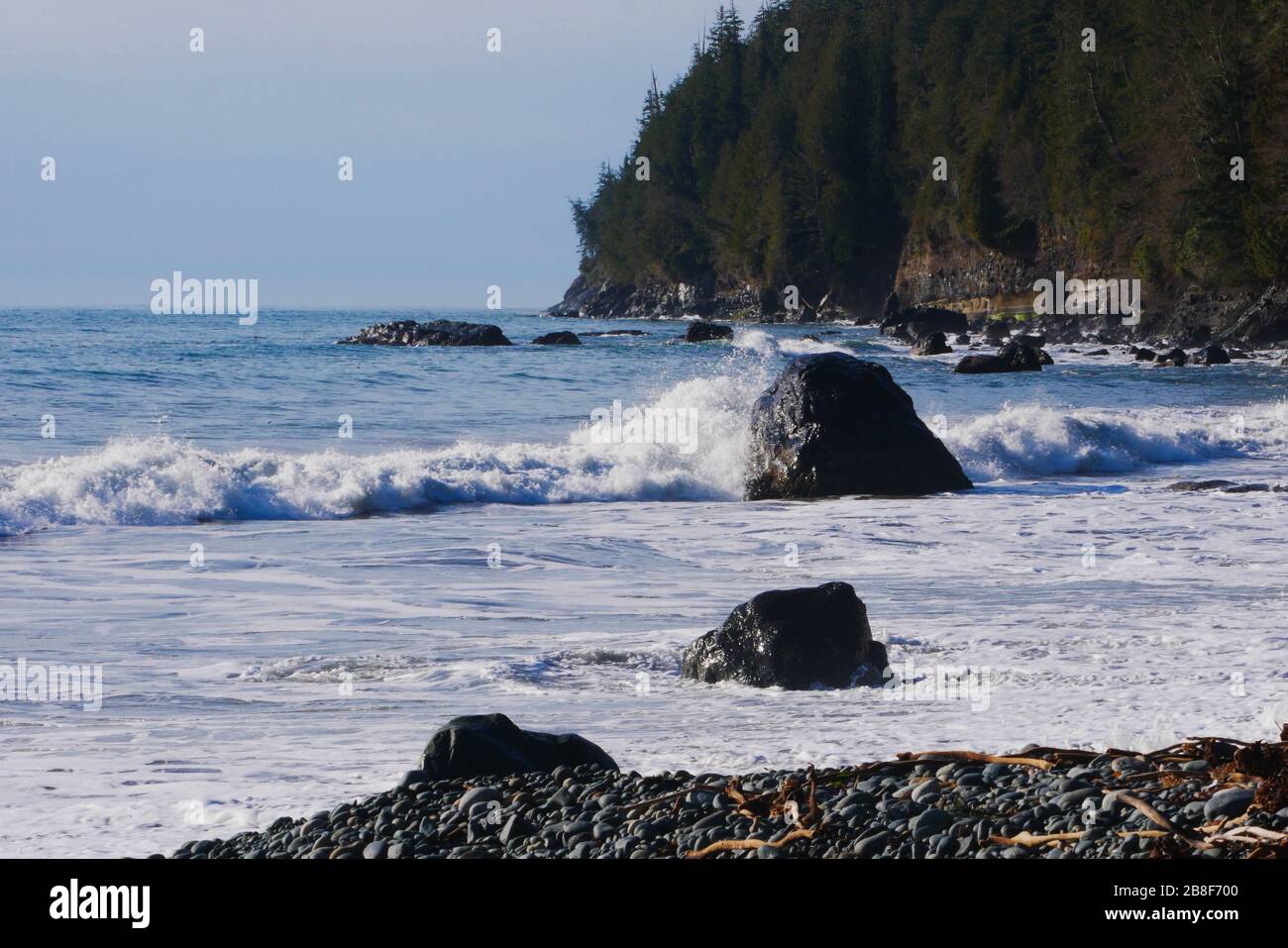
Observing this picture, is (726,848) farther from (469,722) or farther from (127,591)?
(127,591)

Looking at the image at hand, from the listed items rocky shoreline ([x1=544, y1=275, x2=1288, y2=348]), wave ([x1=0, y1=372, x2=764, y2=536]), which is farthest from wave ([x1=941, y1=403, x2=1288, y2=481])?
rocky shoreline ([x1=544, y1=275, x2=1288, y2=348])

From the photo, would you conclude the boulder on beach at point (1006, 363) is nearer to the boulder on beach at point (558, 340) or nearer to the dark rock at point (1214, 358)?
the dark rock at point (1214, 358)

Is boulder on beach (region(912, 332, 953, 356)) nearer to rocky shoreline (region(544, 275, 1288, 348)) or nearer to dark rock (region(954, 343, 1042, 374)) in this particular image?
rocky shoreline (region(544, 275, 1288, 348))

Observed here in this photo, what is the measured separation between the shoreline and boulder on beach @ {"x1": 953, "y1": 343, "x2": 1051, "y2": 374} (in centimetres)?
3105

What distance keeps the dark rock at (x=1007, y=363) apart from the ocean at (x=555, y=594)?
1154 cm

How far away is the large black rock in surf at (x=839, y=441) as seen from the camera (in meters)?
15.1

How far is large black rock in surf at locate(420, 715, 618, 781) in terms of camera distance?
5238 mm

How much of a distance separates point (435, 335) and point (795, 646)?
49.1m

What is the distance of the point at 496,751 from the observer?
5285 mm

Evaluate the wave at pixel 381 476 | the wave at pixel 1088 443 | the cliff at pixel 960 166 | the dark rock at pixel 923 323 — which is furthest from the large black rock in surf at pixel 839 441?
the dark rock at pixel 923 323

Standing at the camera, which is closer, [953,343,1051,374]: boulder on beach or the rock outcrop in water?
[953,343,1051,374]: boulder on beach

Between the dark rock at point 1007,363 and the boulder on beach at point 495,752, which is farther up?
the dark rock at point 1007,363

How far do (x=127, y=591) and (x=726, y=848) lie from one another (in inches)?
285
